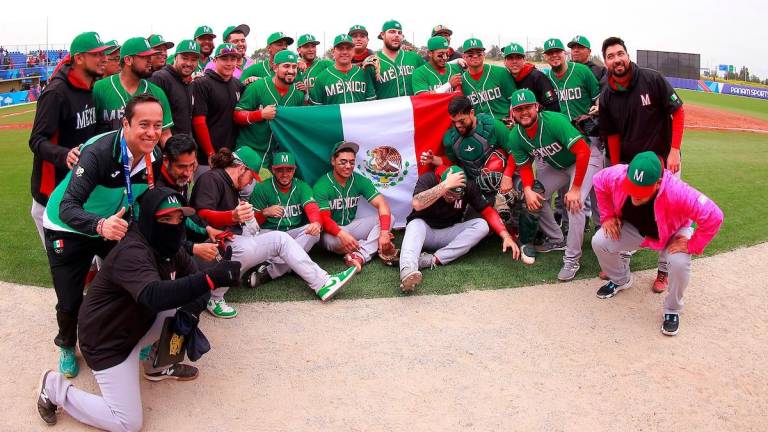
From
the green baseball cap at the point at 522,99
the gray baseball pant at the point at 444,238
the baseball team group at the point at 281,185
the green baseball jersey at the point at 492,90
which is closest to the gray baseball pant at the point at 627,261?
the baseball team group at the point at 281,185

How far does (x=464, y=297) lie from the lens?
6.00 m

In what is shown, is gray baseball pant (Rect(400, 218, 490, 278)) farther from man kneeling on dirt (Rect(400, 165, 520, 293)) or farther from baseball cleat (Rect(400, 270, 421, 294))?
baseball cleat (Rect(400, 270, 421, 294))

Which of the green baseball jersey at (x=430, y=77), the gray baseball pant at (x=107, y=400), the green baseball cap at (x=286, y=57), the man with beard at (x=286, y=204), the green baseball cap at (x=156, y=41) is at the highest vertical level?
the green baseball cap at (x=156, y=41)

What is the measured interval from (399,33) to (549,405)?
19.2ft

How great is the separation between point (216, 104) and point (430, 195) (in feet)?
8.90

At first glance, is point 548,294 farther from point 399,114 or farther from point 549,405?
point 399,114

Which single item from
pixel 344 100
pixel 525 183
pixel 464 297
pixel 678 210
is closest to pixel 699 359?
pixel 678 210

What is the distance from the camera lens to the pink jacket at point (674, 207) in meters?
5.02

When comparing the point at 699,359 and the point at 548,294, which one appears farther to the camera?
the point at 548,294

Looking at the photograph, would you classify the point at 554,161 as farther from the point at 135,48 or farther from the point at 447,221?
the point at 135,48

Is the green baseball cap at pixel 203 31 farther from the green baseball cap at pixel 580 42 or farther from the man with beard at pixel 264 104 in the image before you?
the green baseball cap at pixel 580 42

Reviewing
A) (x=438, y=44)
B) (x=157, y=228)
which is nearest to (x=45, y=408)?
(x=157, y=228)

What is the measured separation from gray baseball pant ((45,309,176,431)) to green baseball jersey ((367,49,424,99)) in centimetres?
523

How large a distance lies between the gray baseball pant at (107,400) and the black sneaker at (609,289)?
4.20m
